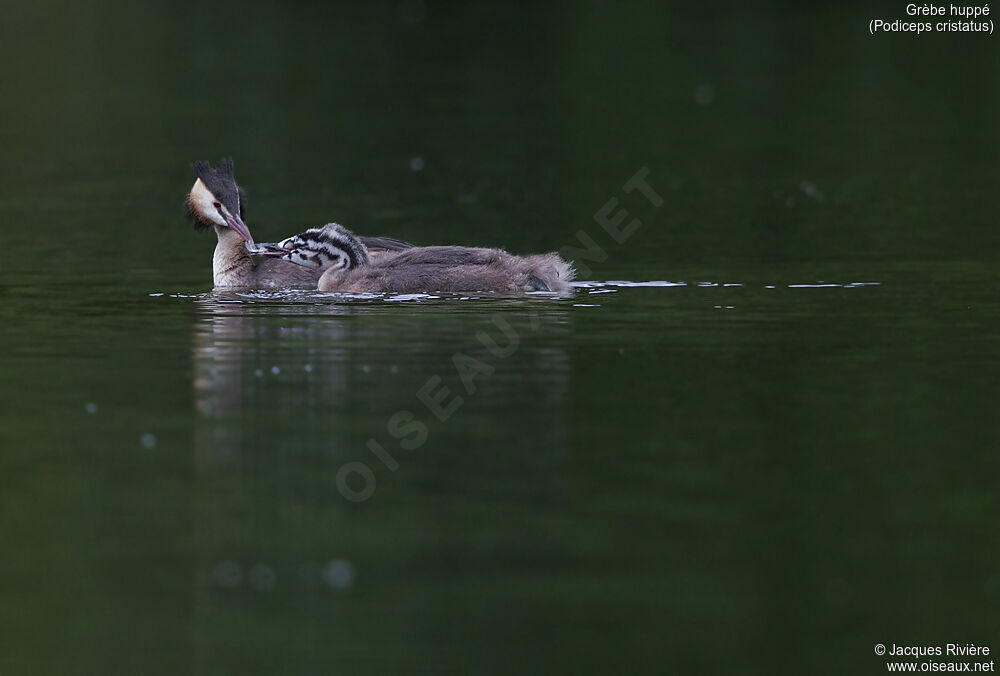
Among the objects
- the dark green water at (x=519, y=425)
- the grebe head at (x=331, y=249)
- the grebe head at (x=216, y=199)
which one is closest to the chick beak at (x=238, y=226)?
the grebe head at (x=216, y=199)

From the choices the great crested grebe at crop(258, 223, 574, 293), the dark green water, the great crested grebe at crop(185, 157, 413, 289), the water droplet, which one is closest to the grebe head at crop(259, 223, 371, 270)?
the great crested grebe at crop(258, 223, 574, 293)

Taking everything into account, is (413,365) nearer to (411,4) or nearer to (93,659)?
(93,659)

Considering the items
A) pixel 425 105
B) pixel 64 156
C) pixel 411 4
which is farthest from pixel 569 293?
pixel 411 4

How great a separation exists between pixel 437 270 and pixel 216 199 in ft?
9.39

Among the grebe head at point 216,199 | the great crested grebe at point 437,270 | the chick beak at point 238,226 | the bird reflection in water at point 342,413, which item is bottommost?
the bird reflection in water at point 342,413

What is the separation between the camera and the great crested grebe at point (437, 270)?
15234 millimetres

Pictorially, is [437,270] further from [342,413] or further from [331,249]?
[342,413]

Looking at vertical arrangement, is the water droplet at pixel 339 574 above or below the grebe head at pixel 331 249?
below

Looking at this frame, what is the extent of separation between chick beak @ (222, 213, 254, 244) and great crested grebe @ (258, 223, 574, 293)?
3.47 ft

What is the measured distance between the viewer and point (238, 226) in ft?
55.0

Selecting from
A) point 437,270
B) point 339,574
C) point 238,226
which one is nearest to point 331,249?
point 437,270

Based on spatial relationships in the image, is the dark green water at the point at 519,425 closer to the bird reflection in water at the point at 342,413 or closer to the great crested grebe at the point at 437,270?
the bird reflection in water at the point at 342,413

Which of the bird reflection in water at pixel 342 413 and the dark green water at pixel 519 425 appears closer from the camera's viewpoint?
the dark green water at pixel 519 425

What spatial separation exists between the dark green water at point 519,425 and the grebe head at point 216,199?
60 cm
